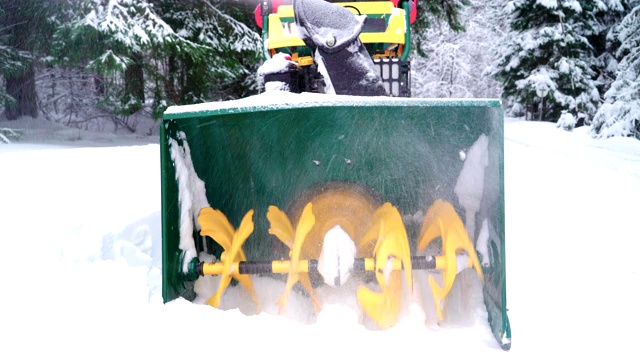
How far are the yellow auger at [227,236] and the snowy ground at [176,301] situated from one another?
0.16 metres

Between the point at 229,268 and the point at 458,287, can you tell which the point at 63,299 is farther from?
the point at 458,287

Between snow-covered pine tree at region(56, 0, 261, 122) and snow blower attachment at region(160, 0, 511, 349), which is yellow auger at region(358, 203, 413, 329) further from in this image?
snow-covered pine tree at region(56, 0, 261, 122)

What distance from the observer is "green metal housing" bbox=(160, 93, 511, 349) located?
7.89 feet

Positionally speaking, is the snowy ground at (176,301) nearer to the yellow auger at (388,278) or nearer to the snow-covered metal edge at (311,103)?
the yellow auger at (388,278)

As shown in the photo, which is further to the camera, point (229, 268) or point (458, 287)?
point (458, 287)

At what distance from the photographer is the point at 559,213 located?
13.5ft

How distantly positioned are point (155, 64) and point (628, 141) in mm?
9557

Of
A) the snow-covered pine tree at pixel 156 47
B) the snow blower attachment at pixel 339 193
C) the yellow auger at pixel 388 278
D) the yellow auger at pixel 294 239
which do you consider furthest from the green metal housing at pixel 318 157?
the snow-covered pine tree at pixel 156 47

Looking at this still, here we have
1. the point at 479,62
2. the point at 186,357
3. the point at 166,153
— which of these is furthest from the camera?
the point at 479,62

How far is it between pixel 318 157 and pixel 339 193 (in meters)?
0.23

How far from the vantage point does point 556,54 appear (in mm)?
17266

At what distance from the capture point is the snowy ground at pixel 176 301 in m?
2.03

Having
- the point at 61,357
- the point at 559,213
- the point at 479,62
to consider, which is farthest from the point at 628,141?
the point at 479,62

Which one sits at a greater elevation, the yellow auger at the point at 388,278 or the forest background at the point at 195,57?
Result: the forest background at the point at 195,57
